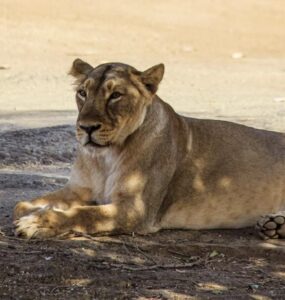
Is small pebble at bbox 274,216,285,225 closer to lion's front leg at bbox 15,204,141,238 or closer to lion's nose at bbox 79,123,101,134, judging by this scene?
lion's front leg at bbox 15,204,141,238

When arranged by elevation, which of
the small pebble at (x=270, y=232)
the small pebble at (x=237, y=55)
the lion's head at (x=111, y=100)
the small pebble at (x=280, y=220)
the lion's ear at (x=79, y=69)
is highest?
the lion's ear at (x=79, y=69)

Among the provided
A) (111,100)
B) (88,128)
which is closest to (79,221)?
(88,128)

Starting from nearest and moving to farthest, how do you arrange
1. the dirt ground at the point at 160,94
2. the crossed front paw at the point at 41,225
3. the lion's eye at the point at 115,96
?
the dirt ground at the point at 160,94 → the crossed front paw at the point at 41,225 → the lion's eye at the point at 115,96

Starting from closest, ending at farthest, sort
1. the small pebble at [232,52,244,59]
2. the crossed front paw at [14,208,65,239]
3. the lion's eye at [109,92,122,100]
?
the crossed front paw at [14,208,65,239] < the lion's eye at [109,92,122,100] < the small pebble at [232,52,244,59]

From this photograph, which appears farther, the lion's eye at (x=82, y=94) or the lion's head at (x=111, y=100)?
the lion's eye at (x=82, y=94)

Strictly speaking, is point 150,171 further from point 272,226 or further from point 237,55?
point 237,55

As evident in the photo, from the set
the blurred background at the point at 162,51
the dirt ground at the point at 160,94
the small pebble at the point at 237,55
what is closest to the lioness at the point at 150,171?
the dirt ground at the point at 160,94

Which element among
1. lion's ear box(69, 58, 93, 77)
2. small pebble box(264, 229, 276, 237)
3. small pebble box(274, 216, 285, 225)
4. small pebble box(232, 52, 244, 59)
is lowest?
small pebble box(264, 229, 276, 237)

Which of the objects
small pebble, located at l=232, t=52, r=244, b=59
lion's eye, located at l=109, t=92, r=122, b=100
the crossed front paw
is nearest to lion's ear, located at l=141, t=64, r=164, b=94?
lion's eye, located at l=109, t=92, r=122, b=100

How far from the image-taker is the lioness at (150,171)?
5426 mm

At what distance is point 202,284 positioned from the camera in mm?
4645

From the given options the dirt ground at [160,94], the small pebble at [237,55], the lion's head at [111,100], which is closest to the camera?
the dirt ground at [160,94]

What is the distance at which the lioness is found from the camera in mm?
5426

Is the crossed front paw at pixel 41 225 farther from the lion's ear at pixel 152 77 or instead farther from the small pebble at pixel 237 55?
the small pebble at pixel 237 55
